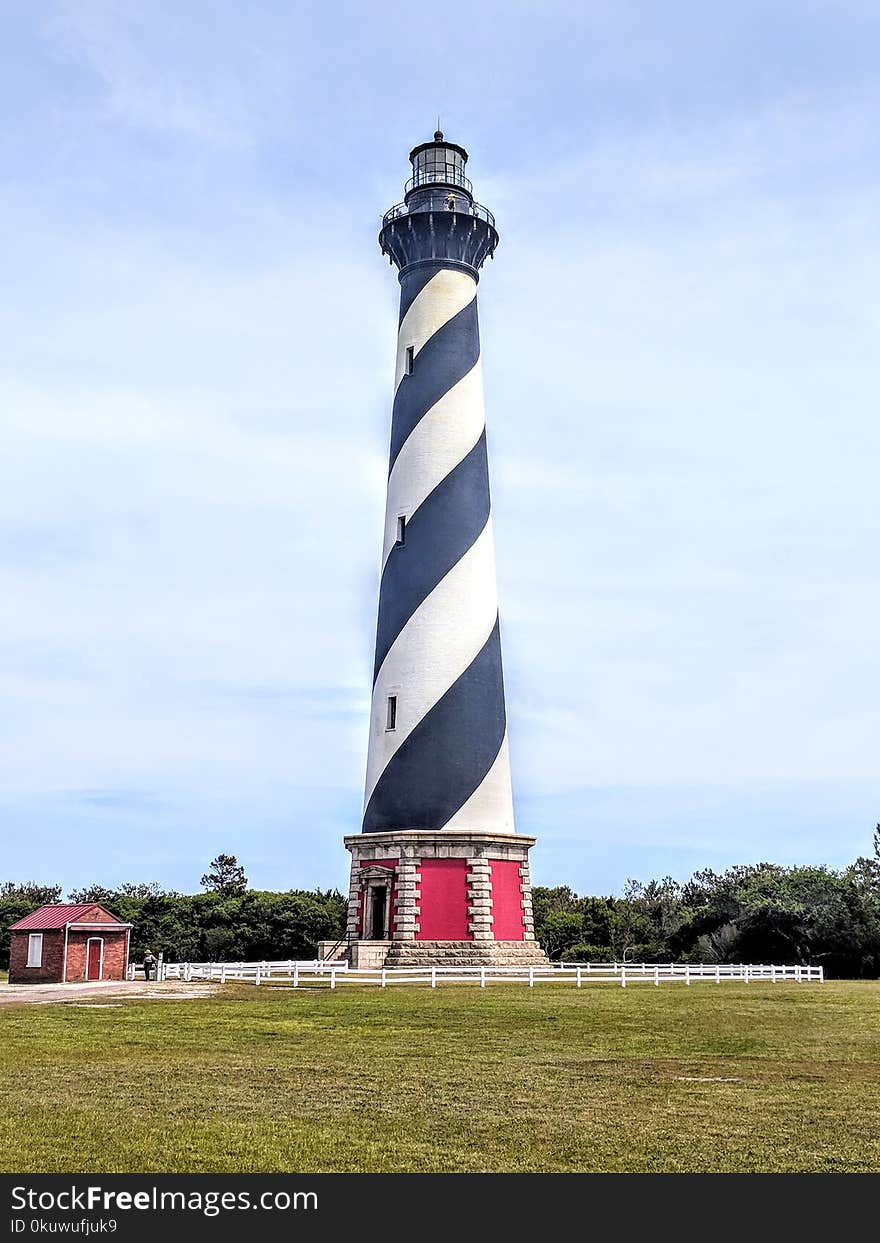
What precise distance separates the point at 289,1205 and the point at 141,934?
52.2 meters

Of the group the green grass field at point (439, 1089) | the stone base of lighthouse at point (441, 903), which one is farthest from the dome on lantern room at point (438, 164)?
the green grass field at point (439, 1089)

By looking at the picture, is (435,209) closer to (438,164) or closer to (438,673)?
(438,164)

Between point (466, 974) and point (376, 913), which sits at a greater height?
point (376, 913)

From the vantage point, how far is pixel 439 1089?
43.2ft

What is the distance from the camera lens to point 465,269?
42.2 m

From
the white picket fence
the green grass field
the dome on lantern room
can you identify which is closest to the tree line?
the white picket fence

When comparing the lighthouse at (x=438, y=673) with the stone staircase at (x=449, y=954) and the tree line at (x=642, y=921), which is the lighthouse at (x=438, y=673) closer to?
the stone staircase at (x=449, y=954)

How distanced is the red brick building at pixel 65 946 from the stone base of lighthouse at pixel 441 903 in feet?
24.0

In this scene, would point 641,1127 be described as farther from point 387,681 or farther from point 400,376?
point 400,376

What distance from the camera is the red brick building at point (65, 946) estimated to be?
35438mm

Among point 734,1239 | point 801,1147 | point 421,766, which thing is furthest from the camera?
point 421,766

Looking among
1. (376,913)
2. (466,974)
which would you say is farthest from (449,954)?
(466,974)

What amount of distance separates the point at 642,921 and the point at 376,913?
23.1m

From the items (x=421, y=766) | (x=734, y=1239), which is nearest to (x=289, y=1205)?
(x=734, y=1239)
